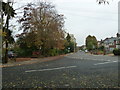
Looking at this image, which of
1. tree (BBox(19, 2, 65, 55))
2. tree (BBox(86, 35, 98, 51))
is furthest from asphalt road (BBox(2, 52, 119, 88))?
tree (BBox(86, 35, 98, 51))

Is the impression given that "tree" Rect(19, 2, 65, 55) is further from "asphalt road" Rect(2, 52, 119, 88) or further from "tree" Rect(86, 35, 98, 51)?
"tree" Rect(86, 35, 98, 51)

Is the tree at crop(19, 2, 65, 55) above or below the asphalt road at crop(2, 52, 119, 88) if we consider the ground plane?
above

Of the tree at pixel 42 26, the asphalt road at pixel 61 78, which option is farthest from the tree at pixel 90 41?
the asphalt road at pixel 61 78

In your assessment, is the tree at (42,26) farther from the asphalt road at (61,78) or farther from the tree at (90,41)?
the tree at (90,41)

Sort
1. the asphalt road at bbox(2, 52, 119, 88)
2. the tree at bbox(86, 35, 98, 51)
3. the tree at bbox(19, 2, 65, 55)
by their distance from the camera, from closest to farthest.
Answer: the asphalt road at bbox(2, 52, 119, 88)
the tree at bbox(19, 2, 65, 55)
the tree at bbox(86, 35, 98, 51)

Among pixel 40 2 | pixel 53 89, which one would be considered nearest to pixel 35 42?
pixel 40 2

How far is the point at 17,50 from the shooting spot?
122 ft

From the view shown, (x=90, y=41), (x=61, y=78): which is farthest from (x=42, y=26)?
(x=90, y=41)

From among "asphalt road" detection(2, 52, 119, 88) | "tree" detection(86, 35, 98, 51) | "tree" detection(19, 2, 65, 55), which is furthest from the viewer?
"tree" detection(86, 35, 98, 51)

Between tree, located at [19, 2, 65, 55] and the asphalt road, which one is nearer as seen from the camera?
the asphalt road

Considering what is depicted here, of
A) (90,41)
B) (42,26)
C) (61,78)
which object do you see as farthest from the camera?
(90,41)

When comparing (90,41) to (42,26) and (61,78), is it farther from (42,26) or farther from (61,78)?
(61,78)

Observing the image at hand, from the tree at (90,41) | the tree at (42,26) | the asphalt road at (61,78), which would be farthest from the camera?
the tree at (90,41)

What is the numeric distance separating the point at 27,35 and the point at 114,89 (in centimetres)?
2788
